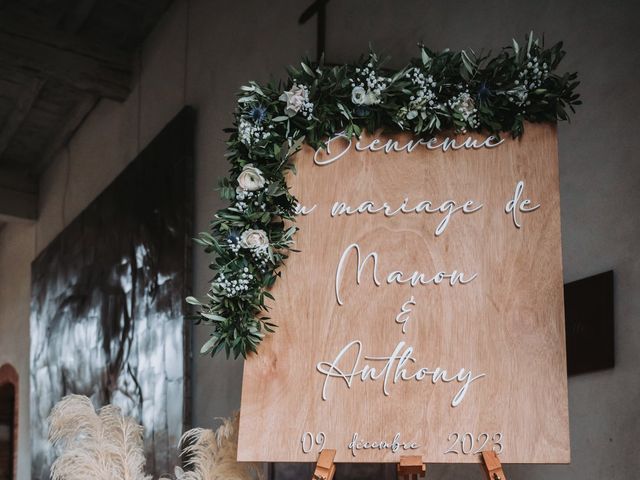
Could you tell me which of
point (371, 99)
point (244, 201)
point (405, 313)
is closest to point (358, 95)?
point (371, 99)

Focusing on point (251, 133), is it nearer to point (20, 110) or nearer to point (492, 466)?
point (492, 466)

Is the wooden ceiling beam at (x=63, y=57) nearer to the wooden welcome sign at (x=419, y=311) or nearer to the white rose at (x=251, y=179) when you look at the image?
the white rose at (x=251, y=179)

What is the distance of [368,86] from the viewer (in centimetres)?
206

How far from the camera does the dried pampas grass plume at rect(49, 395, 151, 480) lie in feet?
7.86

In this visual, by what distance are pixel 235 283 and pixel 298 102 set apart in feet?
1.47

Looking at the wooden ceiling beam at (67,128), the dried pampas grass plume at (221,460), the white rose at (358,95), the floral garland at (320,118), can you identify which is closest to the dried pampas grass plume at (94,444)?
the dried pampas grass plume at (221,460)

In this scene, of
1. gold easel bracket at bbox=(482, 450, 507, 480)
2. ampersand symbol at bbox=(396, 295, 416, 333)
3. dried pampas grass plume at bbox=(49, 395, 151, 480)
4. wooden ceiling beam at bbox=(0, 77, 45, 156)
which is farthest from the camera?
wooden ceiling beam at bbox=(0, 77, 45, 156)

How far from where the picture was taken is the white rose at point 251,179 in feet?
6.70

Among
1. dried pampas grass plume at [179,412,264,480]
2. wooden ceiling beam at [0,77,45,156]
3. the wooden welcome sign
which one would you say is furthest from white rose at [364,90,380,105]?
wooden ceiling beam at [0,77,45,156]

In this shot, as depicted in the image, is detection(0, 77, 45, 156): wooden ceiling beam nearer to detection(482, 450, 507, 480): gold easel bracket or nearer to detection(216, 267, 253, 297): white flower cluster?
detection(216, 267, 253, 297): white flower cluster

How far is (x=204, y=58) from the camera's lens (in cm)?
485

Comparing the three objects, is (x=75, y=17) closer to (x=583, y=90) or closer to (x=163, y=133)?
(x=163, y=133)

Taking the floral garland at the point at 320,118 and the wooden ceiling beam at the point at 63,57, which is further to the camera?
the wooden ceiling beam at the point at 63,57

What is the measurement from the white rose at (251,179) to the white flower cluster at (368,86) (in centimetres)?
28
